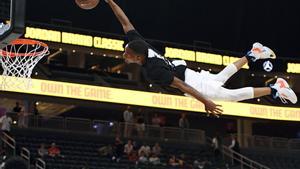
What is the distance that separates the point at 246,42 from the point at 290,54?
3.09 m

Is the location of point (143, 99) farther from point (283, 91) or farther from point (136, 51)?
point (136, 51)

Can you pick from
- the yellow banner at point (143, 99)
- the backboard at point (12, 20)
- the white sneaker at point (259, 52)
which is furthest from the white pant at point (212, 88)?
the yellow banner at point (143, 99)

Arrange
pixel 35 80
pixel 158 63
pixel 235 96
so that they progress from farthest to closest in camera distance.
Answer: pixel 35 80, pixel 235 96, pixel 158 63

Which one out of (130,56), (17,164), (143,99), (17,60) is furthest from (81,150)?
(17,164)

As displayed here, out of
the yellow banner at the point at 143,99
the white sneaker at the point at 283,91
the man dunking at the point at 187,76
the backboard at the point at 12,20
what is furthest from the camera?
the yellow banner at the point at 143,99

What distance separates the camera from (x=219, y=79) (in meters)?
9.88

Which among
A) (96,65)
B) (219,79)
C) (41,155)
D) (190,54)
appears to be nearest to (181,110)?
(190,54)

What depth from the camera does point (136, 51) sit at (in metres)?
8.64

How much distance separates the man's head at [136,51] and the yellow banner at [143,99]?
57.1ft

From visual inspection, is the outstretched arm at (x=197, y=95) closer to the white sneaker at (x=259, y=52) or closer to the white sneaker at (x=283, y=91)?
the white sneaker at (x=283, y=91)

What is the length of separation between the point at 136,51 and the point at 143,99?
21.9 m

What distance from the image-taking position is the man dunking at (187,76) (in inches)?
346

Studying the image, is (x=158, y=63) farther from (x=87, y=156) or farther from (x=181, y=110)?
(x=181, y=110)

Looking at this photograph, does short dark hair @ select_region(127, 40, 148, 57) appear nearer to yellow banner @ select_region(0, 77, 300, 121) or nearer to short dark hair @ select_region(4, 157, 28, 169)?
short dark hair @ select_region(4, 157, 28, 169)
